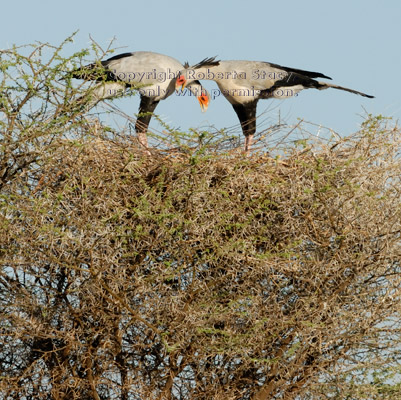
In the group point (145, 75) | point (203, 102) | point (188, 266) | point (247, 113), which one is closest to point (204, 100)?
→ point (203, 102)

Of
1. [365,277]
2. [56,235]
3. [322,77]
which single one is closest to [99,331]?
[56,235]

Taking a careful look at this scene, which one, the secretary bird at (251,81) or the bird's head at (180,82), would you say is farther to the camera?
the secretary bird at (251,81)

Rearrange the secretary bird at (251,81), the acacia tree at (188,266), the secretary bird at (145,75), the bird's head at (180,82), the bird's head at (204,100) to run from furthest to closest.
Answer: the bird's head at (204,100) → the secretary bird at (251,81) → the bird's head at (180,82) → the secretary bird at (145,75) → the acacia tree at (188,266)

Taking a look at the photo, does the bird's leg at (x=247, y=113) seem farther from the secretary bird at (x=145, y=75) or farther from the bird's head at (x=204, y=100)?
the secretary bird at (x=145, y=75)

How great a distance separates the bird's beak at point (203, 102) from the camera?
10.9 m

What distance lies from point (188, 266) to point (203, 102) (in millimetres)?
3099

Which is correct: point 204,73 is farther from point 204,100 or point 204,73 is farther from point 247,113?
point 247,113

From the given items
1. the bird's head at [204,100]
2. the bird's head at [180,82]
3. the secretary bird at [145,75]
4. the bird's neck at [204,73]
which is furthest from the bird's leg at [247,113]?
the secretary bird at [145,75]

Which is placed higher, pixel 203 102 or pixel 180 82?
pixel 203 102

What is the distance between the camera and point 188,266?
27.5ft

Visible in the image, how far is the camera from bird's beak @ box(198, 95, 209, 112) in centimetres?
1090

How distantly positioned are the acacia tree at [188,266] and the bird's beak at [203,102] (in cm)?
229

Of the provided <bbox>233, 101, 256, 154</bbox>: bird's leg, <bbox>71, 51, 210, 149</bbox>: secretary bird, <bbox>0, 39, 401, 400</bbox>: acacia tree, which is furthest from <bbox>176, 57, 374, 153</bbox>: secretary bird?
<bbox>0, 39, 401, 400</bbox>: acacia tree

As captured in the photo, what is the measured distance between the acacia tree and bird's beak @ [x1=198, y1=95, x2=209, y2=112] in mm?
2288
